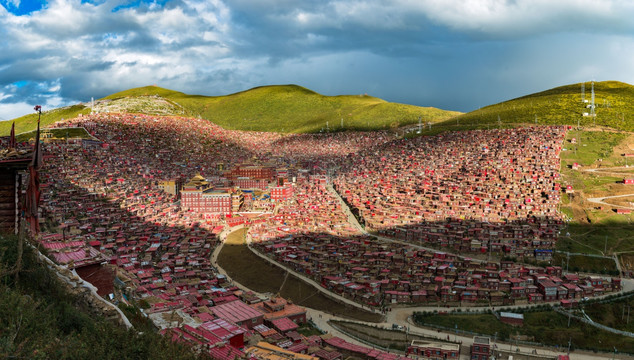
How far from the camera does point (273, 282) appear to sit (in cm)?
3080

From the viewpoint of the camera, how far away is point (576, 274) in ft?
106

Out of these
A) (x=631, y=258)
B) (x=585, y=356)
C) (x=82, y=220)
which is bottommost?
(x=585, y=356)

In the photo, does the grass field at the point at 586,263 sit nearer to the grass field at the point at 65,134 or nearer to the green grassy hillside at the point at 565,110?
the green grassy hillside at the point at 565,110

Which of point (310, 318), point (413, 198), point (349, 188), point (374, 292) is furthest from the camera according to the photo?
point (349, 188)

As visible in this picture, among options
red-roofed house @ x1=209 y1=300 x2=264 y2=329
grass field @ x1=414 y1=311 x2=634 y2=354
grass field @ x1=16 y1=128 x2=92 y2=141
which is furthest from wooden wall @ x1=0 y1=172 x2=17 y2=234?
grass field @ x1=16 y1=128 x2=92 y2=141

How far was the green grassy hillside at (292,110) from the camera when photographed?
111 metres

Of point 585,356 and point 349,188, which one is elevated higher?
point 349,188

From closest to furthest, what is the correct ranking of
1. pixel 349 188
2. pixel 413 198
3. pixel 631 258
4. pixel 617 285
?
pixel 617 285, pixel 631 258, pixel 413 198, pixel 349 188

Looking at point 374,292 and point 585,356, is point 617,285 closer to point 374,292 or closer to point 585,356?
point 585,356

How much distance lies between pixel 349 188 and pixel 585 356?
113 feet

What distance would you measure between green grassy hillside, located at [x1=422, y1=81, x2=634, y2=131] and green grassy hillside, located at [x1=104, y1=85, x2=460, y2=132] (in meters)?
20.1

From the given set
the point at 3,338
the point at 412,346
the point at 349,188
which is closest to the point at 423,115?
the point at 349,188

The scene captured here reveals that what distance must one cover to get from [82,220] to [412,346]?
27.1 m

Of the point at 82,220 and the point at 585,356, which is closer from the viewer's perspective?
the point at 585,356
